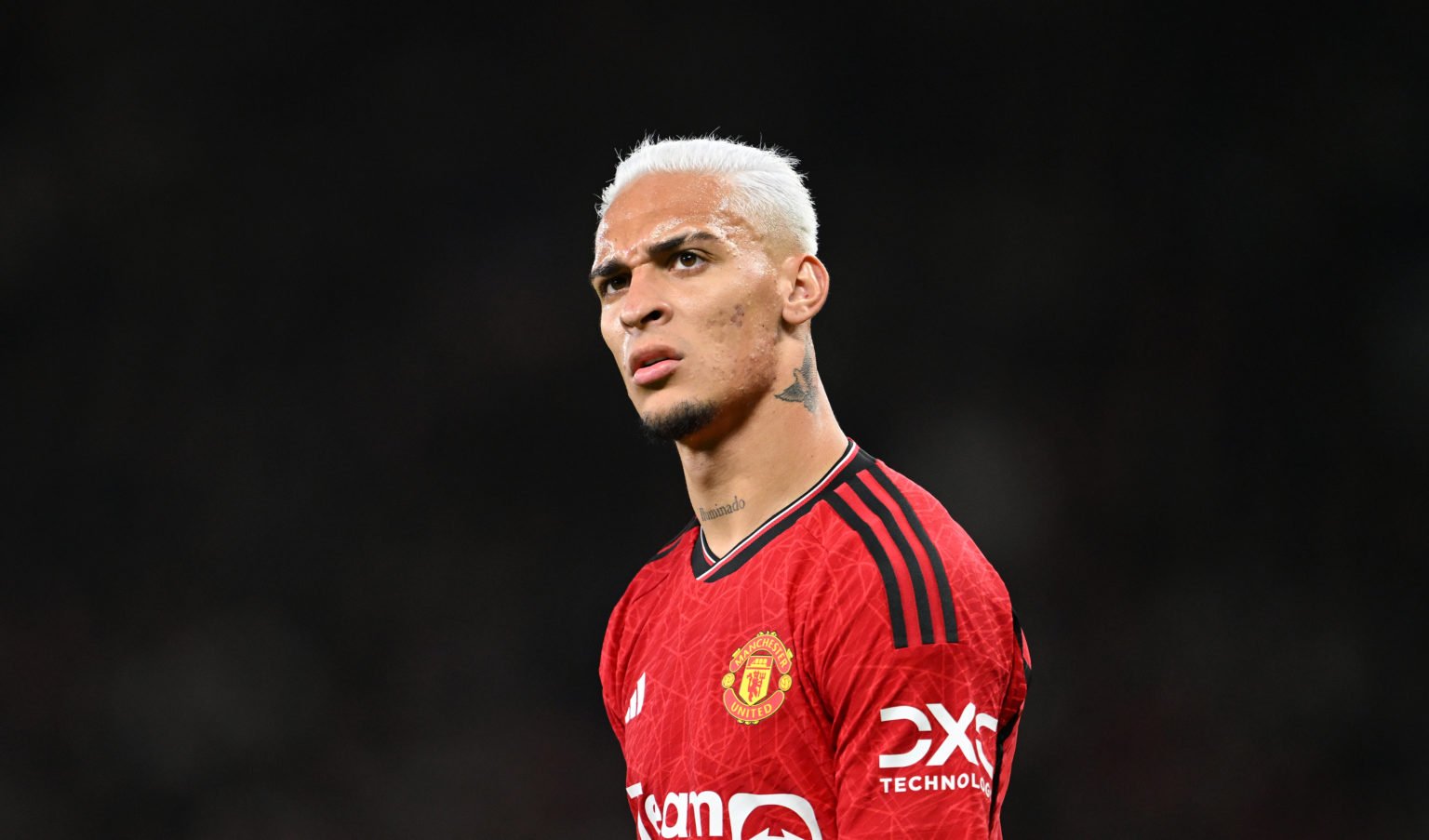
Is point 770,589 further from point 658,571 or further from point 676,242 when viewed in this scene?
point 676,242

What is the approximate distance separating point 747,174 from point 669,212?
0.51 ft

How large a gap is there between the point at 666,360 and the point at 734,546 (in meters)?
0.32

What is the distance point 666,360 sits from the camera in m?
2.12

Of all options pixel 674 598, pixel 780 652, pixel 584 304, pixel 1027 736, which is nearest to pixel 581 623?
pixel 584 304

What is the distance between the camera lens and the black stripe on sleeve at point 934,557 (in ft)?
5.96

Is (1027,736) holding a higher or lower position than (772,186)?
lower

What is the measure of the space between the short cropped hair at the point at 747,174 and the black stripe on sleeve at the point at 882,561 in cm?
45

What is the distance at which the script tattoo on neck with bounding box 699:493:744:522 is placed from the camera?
85.5 inches

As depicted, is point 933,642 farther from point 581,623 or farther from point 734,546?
point 581,623

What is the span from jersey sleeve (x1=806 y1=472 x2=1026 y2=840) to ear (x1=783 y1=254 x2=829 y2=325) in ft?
1.26

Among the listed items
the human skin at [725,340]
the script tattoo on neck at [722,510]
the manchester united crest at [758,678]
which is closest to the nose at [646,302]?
the human skin at [725,340]

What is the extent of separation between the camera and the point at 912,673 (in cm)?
177

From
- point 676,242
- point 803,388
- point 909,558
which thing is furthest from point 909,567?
point 676,242

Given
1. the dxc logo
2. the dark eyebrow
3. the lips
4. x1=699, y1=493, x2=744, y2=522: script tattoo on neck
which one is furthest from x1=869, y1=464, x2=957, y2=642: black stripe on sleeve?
the dark eyebrow
